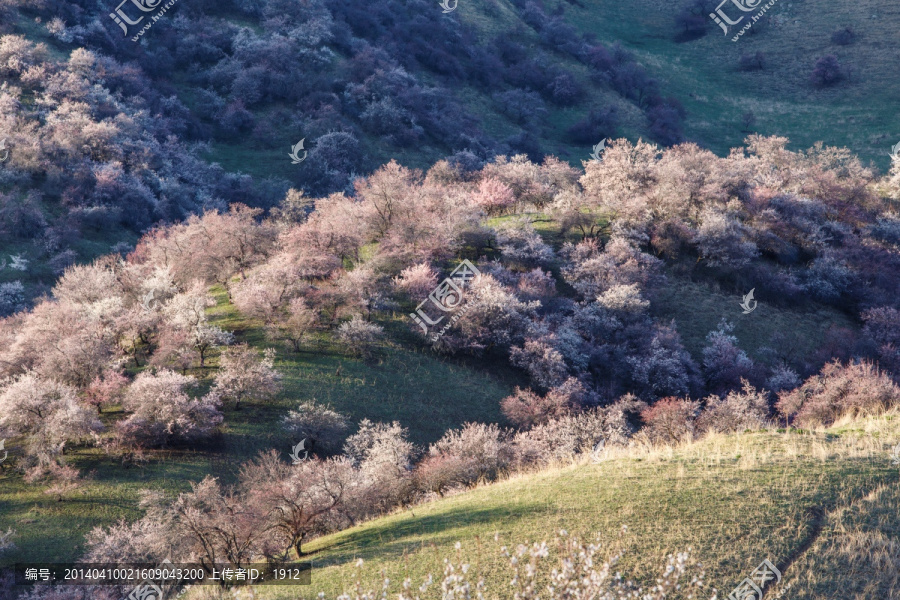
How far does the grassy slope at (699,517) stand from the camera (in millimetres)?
13984

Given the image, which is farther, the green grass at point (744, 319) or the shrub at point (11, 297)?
the shrub at point (11, 297)

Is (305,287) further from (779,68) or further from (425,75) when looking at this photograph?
(779,68)

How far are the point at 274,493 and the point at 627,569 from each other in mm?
11333

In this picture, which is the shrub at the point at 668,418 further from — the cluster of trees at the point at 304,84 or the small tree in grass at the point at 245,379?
the cluster of trees at the point at 304,84

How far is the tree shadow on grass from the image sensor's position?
16719 mm

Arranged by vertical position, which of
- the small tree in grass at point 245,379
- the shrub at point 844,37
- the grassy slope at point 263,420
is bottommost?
the grassy slope at point 263,420

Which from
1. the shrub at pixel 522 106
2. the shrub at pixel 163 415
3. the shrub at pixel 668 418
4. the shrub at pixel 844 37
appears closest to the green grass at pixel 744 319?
the shrub at pixel 668 418

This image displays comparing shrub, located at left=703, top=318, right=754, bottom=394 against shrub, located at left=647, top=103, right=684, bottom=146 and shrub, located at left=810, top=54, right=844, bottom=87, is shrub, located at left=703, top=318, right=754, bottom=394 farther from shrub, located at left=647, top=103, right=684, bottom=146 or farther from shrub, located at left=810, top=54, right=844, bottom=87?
shrub, located at left=810, top=54, right=844, bottom=87

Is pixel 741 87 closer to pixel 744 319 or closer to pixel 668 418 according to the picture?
pixel 744 319

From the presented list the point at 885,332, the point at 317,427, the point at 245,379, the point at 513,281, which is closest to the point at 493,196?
the point at 513,281

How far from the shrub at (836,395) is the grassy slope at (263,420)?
1745 centimetres

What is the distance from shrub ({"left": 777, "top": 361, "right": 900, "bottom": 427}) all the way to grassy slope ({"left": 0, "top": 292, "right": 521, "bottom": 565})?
57.2 ft

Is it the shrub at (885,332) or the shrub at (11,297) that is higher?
the shrub at (11,297)

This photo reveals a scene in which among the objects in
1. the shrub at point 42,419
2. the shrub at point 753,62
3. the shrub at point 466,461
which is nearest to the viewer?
the shrub at point 466,461
